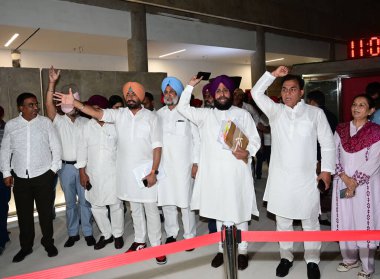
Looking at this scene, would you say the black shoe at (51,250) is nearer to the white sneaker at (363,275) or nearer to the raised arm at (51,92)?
the raised arm at (51,92)

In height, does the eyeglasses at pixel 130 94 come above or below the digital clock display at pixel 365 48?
below

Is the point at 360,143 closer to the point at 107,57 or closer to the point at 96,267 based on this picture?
the point at 96,267

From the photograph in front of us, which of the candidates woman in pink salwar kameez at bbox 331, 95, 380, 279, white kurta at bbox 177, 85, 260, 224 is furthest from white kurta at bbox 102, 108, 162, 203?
woman in pink salwar kameez at bbox 331, 95, 380, 279

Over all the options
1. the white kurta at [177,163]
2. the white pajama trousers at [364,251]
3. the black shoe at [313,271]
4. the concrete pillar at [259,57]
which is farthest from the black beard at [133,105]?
the concrete pillar at [259,57]

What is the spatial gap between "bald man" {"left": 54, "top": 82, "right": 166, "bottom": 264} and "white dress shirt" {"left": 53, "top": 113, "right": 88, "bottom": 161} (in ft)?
2.75

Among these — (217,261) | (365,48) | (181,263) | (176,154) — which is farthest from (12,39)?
(365,48)

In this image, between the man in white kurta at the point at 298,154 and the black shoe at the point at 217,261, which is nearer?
the man in white kurta at the point at 298,154

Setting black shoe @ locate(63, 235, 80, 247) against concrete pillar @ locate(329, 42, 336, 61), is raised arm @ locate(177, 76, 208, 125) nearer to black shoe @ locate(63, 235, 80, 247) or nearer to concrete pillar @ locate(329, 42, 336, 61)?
black shoe @ locate(63, 235, 80, 247)

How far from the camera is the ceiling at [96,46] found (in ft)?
28.8

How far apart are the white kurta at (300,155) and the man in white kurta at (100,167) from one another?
1.92 metres

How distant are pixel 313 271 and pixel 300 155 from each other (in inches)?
41.8

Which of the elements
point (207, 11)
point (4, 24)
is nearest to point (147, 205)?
point (4, 24)

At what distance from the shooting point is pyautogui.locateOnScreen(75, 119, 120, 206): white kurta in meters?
4.20

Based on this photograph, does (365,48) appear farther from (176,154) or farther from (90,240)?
(90,240)
